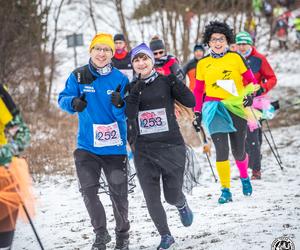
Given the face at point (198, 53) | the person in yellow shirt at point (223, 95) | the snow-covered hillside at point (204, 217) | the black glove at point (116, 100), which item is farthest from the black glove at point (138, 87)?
the face at point (198, 53)

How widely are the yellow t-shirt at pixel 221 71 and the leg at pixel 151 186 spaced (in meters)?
2.01

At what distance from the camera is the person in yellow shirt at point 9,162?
380 cm

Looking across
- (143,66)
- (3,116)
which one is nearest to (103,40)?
(143,66)

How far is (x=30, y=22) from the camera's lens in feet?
58.7

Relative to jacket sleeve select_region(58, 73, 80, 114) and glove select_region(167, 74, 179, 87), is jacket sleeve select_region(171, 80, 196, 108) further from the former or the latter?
jacket sleeve select_region(58, 73, 80, 114)

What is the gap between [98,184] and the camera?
481 centimetres

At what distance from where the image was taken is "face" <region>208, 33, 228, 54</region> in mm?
6406

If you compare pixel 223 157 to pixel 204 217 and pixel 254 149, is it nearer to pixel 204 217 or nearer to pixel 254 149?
pixel 204 217

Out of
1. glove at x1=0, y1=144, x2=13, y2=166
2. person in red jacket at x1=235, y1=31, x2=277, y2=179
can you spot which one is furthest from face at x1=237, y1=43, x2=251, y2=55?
glove at x1=0, y1=144, x2=13, y2=166

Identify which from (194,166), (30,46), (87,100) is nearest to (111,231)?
(194,166)

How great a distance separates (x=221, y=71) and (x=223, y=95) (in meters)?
0.30

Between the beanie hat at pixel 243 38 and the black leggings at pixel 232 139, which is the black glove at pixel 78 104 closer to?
the black leggings at pixel 232 139

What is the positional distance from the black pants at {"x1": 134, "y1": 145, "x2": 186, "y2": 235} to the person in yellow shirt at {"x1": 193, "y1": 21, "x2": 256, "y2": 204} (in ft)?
5.29

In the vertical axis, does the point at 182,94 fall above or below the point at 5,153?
above
